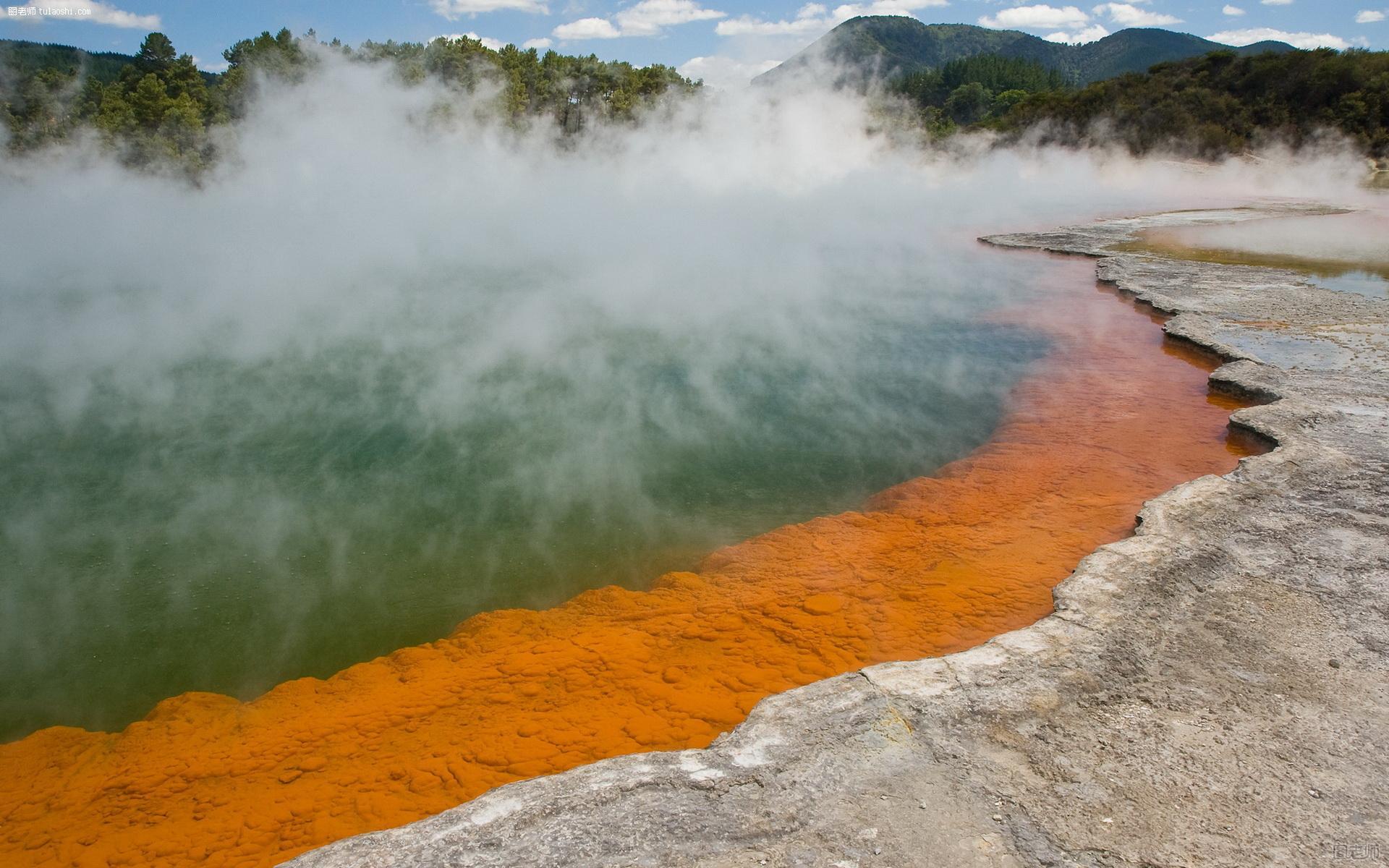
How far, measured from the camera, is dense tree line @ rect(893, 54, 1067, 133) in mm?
41875

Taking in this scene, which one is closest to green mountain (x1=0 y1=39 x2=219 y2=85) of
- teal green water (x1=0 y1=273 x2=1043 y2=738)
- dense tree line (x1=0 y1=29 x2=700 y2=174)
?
dense tree line (x1=0 y1=29 x2=700 y2=174)

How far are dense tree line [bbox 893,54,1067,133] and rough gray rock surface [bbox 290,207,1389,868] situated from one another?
39.3 meters

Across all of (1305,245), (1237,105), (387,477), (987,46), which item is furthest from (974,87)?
(987,46)

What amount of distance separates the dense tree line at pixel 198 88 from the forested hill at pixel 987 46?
282 ft

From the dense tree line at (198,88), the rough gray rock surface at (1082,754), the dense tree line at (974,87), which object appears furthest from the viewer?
the dense tree line at (974,87)

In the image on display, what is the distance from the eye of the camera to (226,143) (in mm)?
17969

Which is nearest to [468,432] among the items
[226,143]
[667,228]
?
[667,228]

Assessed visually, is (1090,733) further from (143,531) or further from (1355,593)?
(143,531)

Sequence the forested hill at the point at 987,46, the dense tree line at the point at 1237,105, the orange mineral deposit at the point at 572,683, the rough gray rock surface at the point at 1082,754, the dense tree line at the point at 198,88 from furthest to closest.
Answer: the forested hill at the point at 987,46 < the dense tree line at the point at 1237,105 < the dense tree line at the point at 198,88 < the orange mineral deposit at the point at 572,683 < the rough gray rock surface at the point at 1082,754

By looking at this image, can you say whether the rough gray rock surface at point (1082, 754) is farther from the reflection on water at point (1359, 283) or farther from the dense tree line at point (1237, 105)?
the dense tree line at point (1237, 105)

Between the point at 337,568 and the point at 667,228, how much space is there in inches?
436

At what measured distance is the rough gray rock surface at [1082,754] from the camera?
72.7 inches

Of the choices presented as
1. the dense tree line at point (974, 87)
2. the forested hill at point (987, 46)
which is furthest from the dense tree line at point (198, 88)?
the forested hill at point (987, 46)

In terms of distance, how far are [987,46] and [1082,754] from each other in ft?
510
